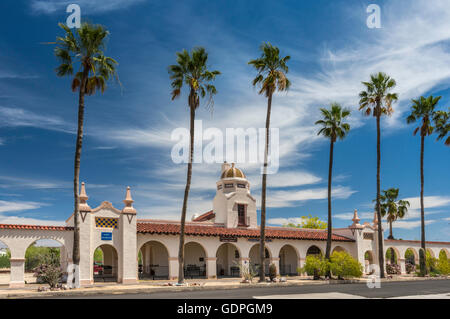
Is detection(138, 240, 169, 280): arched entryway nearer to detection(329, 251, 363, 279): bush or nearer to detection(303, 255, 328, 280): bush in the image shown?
detection(303, 255, 328, 280): bush

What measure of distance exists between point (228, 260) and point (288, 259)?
6.54 metres

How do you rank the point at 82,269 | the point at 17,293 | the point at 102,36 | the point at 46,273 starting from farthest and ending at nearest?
the point at 82,269 → the point at 102,36 → the point at 46,273 → the point at 17,293

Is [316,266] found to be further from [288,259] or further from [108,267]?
[108,267]

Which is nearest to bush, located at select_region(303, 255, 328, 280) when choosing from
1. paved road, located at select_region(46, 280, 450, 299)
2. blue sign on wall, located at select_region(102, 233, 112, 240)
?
paved road, located at select_region(46, 280, 450, 299)

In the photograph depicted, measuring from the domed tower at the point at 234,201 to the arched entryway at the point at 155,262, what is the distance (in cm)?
652

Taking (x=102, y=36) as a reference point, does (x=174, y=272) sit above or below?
below

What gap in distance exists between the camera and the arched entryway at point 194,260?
38031 millimetres

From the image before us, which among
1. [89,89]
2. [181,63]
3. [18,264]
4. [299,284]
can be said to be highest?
[181,63]

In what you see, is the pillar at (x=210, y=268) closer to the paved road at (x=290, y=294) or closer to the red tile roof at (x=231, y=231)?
the red tile roof at (x=231, y=231)

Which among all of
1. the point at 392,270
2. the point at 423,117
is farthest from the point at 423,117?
the point at 392,270
